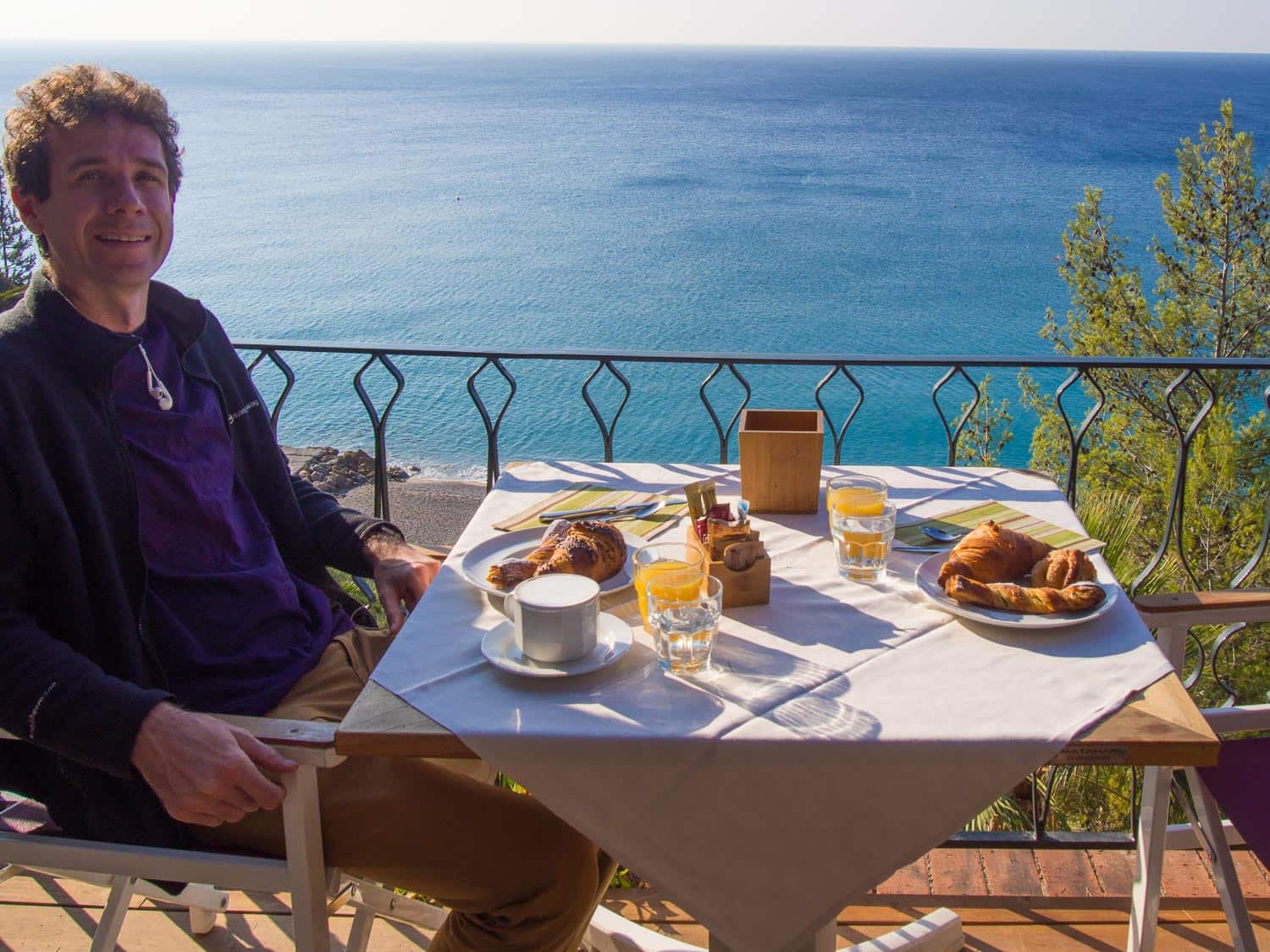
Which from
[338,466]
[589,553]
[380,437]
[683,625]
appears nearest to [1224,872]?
[683,625]

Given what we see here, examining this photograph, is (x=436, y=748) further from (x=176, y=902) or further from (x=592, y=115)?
(x=592, y=115)

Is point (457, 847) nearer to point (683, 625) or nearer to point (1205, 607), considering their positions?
point (683, 625)

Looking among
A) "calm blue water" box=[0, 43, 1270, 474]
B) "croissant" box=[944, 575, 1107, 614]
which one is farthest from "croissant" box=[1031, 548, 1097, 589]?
"calm blue water" box=[0, 43, 1270, 474]

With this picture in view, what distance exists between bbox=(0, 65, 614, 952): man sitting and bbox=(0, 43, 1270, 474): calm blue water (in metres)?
12.7

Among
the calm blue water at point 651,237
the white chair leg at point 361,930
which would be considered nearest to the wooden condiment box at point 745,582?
the white chair leg at point 361,930

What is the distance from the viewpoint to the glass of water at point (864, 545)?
5.02 feet

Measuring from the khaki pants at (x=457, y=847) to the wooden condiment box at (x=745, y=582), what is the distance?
41 cm

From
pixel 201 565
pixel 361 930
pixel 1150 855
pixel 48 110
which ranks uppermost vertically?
pixel 48 110

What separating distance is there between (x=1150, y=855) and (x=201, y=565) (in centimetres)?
159

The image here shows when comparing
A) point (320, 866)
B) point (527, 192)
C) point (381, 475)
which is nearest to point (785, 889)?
point (320, 866)

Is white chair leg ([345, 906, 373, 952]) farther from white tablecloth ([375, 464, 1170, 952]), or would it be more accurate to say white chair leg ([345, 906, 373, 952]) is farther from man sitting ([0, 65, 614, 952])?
white tablecloth ([375, 464, 1170, 952])

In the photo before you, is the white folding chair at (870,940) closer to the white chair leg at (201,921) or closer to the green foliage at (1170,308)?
the white chair leg at (201,921)

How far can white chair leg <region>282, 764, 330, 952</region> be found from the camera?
132cm

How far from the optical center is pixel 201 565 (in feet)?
5.57
